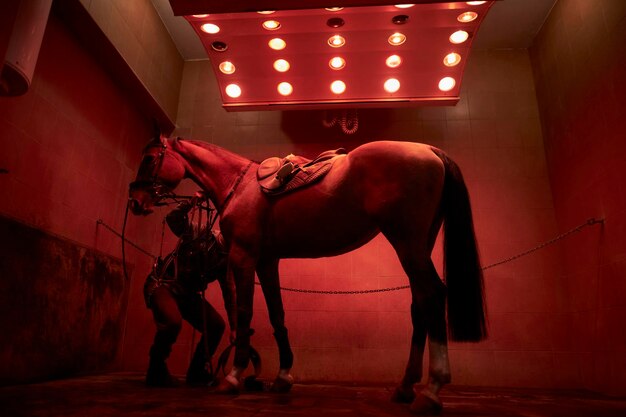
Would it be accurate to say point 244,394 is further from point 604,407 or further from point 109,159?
point 109,159

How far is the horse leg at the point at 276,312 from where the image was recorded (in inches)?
96.2

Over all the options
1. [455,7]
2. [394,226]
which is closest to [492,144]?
[455,7]

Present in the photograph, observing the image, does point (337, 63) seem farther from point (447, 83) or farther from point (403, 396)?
point (403, 396)

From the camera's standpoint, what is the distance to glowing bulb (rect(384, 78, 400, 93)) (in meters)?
3.88

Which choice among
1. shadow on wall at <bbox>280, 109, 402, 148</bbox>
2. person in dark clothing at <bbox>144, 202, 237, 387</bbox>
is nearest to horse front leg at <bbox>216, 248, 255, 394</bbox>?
person in dark clothing at <bbox>144, 202, 237, 387</bbox>

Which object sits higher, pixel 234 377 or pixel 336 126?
pixel 336 126

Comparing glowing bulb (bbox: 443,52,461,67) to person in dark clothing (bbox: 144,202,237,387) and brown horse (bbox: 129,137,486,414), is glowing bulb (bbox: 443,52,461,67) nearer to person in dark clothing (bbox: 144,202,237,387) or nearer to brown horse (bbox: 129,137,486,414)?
brown horse (bbox: 129,137,486,414)

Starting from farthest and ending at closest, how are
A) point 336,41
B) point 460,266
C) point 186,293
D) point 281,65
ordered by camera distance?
1. point 281,65
2. point 336,41
3. point 186,293
4. point 460,266

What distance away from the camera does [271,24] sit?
3420 millimetres

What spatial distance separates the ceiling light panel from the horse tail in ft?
6.65

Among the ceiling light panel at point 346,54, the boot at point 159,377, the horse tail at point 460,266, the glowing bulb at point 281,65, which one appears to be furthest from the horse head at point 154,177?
the horse tail at point 460,266

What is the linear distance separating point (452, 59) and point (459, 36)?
224 millimetres

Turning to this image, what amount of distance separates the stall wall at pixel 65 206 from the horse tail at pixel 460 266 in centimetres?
282

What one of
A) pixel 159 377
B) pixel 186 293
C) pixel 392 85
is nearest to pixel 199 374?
pixel 159 377
